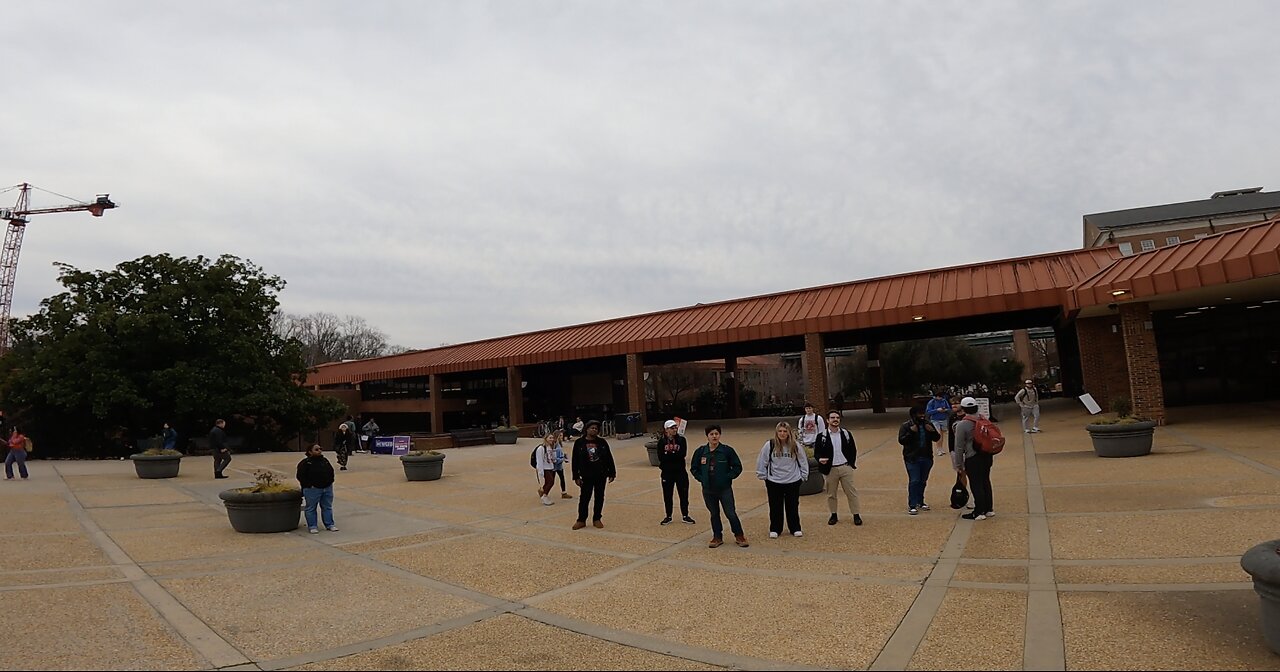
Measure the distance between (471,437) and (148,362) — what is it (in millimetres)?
13284

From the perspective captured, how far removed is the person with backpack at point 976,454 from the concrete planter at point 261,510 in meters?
9.32

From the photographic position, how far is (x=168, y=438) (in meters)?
20.5

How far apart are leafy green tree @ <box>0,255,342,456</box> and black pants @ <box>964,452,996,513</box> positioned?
1084 inches

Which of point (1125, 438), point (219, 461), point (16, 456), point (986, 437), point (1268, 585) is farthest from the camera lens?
point (219, 461)

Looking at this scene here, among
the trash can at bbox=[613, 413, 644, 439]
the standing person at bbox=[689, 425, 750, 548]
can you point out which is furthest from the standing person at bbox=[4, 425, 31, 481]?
the standing person at bbox=[689, 425, 750, 548]

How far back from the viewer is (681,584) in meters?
6.54

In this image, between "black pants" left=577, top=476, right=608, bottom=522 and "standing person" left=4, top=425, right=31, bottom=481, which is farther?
"standing person" left=4, top=425, right=31, bottom=481

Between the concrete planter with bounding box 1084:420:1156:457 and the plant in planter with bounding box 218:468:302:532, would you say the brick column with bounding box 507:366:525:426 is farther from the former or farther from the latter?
the concrete planter with bounding box 1084:420:1156:457

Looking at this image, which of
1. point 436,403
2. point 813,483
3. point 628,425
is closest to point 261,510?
point 813,483

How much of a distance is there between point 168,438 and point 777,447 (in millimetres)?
20008

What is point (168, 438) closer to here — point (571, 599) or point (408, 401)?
point (571, 599)

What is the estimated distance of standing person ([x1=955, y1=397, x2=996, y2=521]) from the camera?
838cm

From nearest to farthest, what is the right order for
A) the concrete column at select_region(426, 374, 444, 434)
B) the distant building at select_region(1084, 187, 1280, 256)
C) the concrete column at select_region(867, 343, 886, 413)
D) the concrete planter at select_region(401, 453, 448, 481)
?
the concrete planter at select_region(401, 453, 448, 481)
the concrete column at select_region(867, 343, 886, 413)
the concrete column at select_region(426, 374, 444, 434)
the distant building at select_region(1084, 187, 1280, 256)

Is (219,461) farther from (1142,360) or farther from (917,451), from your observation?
(1142,360)
